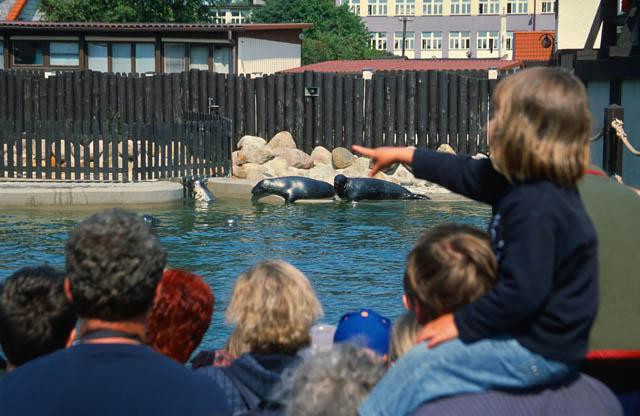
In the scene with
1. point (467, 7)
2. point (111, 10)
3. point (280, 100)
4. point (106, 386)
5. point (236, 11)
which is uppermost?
point (236, 11)

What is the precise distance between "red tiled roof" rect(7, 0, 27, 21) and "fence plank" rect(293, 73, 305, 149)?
2831 centimetres

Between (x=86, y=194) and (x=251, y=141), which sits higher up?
(x=251, y=141)

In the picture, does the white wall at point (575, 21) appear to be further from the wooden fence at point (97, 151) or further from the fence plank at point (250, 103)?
the wooden fence at point (97, 151)

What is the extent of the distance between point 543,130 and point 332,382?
1.01m

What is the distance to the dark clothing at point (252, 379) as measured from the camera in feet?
12.5

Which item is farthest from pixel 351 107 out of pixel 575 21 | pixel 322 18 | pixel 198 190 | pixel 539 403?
pixel 322 18

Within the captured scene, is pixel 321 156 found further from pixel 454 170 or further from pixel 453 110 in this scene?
pixel 454 170

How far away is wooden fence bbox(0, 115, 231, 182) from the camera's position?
61.7 ft

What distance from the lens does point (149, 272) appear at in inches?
122

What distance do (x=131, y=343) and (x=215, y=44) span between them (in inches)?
1317

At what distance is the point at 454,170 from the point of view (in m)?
3.60

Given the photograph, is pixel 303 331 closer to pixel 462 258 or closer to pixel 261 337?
pixel 261 337

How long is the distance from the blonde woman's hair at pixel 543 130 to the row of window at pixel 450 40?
93292mm

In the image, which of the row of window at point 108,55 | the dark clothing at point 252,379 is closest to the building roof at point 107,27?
the row of window at point 108,55
